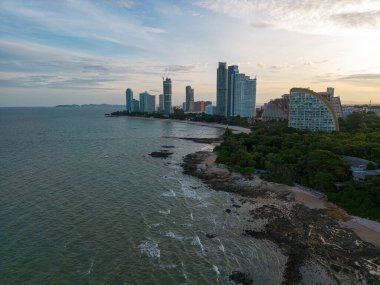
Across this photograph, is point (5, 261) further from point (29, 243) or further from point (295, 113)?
point (295, 113)

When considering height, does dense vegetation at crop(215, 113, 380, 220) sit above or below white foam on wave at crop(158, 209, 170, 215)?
above

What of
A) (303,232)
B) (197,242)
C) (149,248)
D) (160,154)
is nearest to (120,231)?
(149,248)

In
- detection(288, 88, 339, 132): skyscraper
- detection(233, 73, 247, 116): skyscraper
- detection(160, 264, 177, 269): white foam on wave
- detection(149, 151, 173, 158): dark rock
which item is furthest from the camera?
detection(233, 73, 247, 116): skyscraper

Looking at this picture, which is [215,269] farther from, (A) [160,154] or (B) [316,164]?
(A) [160,154]

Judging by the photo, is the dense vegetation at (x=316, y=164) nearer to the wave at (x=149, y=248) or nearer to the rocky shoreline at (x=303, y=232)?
the rocky shoreline at (x=303, y=232)

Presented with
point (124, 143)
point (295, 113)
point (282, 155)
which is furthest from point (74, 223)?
point (295, 113)

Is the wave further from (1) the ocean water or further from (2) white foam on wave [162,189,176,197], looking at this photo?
(2) white foam on wave [162,189,176,197]

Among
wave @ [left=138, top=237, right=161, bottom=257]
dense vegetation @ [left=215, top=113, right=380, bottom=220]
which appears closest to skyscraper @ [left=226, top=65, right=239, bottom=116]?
dense vegetation @ [left=215, top=113, right=380, bottom=220]
